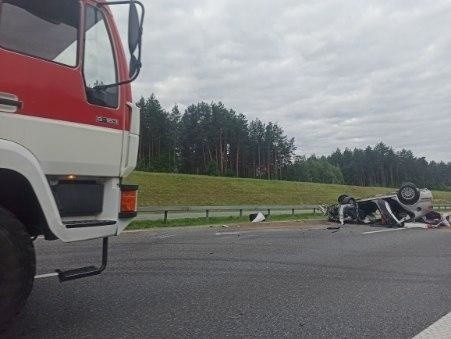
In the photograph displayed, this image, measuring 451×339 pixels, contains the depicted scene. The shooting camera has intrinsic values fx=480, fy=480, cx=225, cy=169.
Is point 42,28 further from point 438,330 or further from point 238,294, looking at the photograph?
point 438,330

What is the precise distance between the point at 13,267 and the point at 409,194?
14368mm

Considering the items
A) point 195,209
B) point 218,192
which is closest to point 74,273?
point 195,209

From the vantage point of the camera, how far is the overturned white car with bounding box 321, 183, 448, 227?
15.5 m

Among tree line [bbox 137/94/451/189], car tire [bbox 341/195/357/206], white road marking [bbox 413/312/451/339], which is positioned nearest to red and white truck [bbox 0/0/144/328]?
white road marking [bbox 413/312/451/339]

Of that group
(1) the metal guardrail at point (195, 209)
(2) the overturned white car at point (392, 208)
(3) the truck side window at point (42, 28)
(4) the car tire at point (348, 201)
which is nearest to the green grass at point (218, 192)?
(1) the metal guardrail at point (195, 209)

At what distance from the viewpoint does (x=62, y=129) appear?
355 cm

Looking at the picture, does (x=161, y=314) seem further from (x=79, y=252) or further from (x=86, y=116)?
(x=79, y=252)

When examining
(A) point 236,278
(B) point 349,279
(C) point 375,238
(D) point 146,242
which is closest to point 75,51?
(A) point 236,278

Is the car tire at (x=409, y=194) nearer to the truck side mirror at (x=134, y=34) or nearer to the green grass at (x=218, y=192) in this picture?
the truck side mirror at (x=134, y=34)

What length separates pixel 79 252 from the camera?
317 inches

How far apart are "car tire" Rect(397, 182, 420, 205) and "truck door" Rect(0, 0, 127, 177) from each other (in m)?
13.2

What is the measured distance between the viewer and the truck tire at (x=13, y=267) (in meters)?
3.04

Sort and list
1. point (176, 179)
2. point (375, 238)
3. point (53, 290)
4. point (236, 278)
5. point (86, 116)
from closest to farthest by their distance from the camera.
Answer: point (86, 116) → point (53, 290) → point (236, 278) → point (375, 238) → point (176, 179)

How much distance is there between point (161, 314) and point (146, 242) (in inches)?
241
